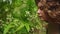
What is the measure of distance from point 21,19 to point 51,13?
161 centimetres

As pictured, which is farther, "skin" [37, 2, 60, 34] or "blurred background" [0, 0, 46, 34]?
"blurred background" [0, 0, 46, 34]

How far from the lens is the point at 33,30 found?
8.32ft

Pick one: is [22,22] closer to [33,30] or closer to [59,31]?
[33,30]

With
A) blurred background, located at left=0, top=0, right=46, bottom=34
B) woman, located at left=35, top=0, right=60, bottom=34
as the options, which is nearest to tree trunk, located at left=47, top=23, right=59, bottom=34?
woman, located at left=35, top=0, right=60, bottom=34

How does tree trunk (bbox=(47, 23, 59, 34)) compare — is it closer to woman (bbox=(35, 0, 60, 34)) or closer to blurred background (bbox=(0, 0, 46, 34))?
woman (bbox=(35, 0, 60, 34))

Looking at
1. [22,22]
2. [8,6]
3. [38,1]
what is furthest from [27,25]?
[38,1]

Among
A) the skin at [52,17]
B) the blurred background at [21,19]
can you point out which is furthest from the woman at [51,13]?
the blurred background at [21,19]

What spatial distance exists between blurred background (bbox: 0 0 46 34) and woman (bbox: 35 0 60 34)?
1.45 m

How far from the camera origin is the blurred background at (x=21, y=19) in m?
2.24

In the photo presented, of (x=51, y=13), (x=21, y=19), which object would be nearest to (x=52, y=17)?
(x=51, y=13)

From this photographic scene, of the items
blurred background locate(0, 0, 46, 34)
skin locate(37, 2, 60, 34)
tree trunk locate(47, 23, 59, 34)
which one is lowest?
blurred background locate(0, 0, 46, 34)

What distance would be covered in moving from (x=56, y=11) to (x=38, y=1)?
109mm

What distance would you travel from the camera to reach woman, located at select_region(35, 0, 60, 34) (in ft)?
2.19

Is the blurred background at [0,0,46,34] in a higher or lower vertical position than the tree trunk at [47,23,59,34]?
lower
